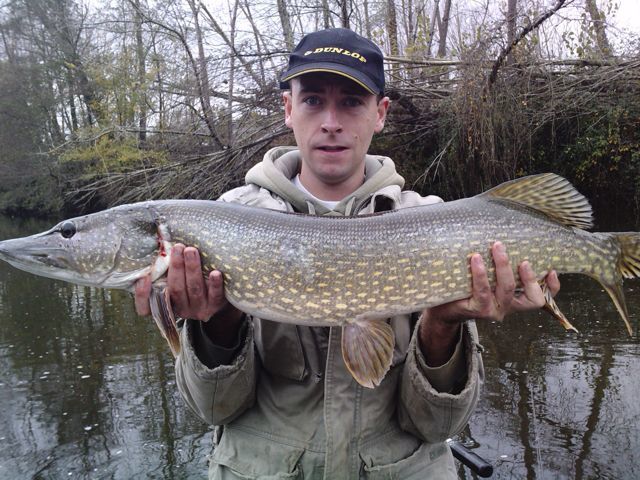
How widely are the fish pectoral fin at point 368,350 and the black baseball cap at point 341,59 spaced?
82 cm

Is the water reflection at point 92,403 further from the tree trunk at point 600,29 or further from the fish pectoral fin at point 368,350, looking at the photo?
the tree trunk at point 600,29

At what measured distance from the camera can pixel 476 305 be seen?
1612 mm

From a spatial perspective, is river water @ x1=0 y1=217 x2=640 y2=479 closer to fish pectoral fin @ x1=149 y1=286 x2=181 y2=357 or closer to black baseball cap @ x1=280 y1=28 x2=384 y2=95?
fish pectoral fin @ x1=149 y1=286 x2=181 y2=357

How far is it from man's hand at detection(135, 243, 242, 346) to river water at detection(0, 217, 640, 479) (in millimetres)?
1759

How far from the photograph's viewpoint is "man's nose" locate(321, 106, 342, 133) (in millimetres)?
1782

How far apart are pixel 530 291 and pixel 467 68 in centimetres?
557

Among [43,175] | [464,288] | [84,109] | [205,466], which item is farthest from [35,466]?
[43,175]

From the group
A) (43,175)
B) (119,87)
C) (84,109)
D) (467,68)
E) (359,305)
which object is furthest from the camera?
(43,175)

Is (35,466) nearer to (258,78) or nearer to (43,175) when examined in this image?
(258,78)

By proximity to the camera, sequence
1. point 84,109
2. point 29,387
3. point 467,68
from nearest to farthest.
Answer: point 29,387 → point 467,68 → point 84,109

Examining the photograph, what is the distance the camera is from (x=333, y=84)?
1.79m

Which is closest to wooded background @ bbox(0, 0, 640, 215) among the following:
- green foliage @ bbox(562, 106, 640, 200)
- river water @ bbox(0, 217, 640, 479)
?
green foliage @ bbox(562, 106, 640, 200)

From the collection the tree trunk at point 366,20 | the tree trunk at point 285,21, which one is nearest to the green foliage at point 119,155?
the tree trunk at point 285,21

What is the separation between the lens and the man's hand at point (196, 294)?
1.58 meters
